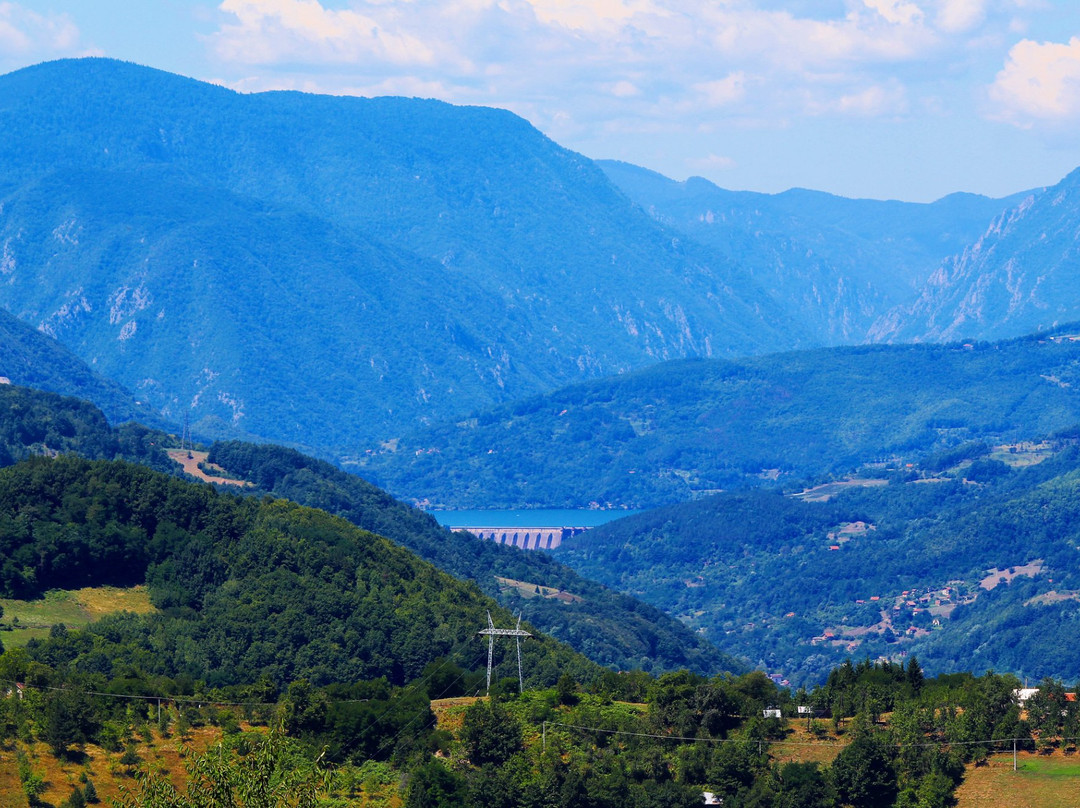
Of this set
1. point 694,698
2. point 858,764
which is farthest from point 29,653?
point 858,764

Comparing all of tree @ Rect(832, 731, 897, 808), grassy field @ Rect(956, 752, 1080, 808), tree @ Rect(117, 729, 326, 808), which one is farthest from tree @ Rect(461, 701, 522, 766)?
tree @ Rect(117, 729, 326, 808)

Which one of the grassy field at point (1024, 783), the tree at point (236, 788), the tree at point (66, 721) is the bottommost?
the tree at point (236, 788)

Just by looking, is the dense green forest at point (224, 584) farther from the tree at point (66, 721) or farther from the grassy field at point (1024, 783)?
the grassy field at point (1024, 783)

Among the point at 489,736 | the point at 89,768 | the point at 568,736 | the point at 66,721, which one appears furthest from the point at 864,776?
the point at 66,721

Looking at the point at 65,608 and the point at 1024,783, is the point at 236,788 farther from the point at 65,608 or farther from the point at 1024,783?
the point at 65,608

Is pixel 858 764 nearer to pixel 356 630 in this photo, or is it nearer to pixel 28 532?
pixel 356 630

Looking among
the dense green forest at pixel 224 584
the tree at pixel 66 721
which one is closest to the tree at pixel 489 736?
the tree at pixel 66 721
